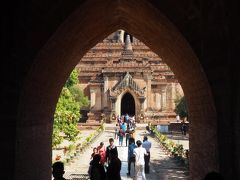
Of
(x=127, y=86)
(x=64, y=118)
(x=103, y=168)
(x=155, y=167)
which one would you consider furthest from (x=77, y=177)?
(x=127, y=86)

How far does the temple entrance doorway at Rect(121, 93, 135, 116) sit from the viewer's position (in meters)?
46.8

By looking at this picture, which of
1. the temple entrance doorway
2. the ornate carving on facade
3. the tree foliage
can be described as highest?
the ornate carving on facade

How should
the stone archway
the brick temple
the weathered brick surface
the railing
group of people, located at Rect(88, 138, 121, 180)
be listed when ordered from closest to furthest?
group of people, located at Rect(88, 138, 121, 180) < the weathered brick surface < the stone archway < the railing < the brick temple

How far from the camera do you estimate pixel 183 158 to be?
19453 millimetres

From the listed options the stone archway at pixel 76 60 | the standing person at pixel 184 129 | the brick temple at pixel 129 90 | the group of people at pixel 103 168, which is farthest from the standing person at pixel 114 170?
the brick temple at pixel 129 90

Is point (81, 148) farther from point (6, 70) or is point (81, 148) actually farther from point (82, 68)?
point (82, 68)

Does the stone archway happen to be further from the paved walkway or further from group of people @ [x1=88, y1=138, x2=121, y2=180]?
the paved walkway

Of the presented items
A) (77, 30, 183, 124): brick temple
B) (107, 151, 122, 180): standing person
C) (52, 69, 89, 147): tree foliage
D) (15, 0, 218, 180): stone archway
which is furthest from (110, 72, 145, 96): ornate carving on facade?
(107, 151, 122, 180): standing person

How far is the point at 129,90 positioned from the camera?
44.7 meters

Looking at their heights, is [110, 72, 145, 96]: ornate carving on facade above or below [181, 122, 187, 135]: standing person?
above

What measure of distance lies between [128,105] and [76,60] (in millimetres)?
35405

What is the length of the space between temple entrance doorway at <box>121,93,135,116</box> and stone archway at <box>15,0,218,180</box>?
3483cm

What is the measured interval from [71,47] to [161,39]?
230cm

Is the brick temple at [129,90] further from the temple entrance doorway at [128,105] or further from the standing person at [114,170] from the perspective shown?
the standing person at [114,170]
